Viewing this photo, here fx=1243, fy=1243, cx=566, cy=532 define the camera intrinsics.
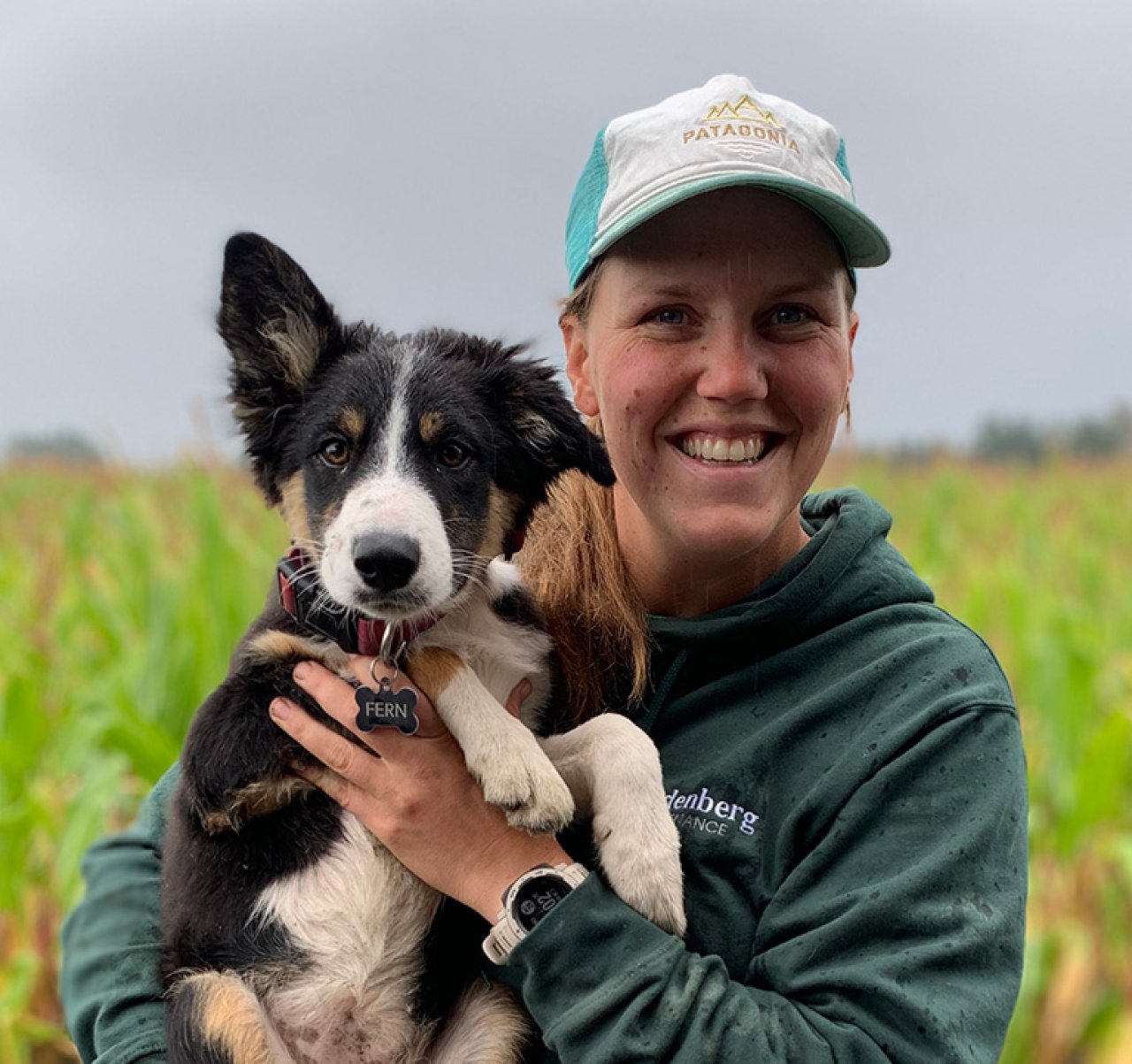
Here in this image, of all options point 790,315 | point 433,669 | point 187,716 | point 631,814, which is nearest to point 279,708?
point 433,669

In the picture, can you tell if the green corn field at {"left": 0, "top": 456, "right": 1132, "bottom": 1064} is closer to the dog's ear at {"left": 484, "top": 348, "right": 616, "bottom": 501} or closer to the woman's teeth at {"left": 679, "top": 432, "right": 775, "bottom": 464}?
the dog's ear at {"left": 484, "top": 348, "right": 616, "bottom": 501}

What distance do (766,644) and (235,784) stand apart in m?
0.89

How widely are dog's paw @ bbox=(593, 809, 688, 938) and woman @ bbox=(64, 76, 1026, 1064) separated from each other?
63mm

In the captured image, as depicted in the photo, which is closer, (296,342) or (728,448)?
Answer: (728,448)

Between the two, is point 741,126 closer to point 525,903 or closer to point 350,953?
point 525,903

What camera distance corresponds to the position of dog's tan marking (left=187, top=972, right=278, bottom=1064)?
1.90 m

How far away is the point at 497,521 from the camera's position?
7.45 feet

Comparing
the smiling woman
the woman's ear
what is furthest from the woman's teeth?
the woman's ear

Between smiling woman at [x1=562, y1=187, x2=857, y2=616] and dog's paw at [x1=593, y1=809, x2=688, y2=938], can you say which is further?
smiling woman at [x1=562, y1=187, x2=857, y2=616]

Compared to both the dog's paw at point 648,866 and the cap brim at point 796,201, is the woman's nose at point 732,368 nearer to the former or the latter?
the cap brim at point 796,201

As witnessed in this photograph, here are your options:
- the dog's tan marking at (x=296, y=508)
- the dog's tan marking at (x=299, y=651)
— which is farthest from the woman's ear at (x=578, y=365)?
the dog's tan marking at (x=299, y=651)

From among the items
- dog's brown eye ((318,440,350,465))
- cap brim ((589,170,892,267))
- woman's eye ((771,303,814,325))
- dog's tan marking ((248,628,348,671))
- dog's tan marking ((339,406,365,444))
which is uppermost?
cap brim ((589,170,892,267))

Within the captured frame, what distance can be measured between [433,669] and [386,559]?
0.68ft

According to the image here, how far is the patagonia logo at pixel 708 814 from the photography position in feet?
6.07
